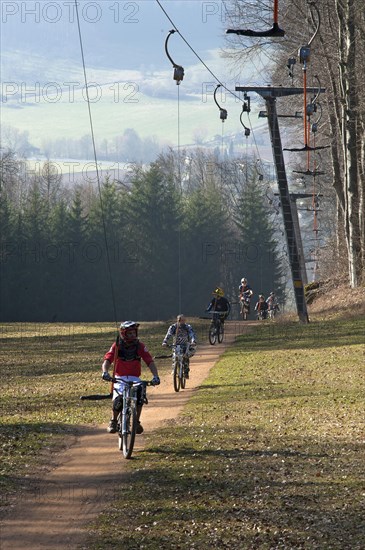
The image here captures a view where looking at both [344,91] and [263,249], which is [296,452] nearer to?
[344,91]

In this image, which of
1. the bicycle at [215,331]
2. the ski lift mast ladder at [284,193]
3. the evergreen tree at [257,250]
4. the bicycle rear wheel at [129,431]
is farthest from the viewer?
the evergreen tree at [257,250]

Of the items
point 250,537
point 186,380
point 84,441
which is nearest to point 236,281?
point 186,380

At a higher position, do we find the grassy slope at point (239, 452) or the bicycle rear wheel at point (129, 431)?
the bicycle rear wheel at point (129, 431)

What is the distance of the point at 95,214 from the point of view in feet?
333

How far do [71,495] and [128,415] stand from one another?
8.57 feet

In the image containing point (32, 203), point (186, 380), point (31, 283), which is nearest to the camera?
point (186, 380)

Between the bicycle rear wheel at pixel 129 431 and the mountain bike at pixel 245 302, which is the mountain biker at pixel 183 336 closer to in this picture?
the bicycle rear wheel at pixel 129 431

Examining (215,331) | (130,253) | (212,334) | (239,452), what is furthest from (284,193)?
(130,253)

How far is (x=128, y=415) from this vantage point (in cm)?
1608

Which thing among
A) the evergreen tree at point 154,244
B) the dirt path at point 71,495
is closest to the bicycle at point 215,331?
the dirt path at point 71,495

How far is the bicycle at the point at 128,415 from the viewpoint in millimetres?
15938

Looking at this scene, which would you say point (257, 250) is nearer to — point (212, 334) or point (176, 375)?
point (212, 334)

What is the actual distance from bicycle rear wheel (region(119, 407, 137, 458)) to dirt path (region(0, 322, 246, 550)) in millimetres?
164

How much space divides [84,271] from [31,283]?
532 centimetres
